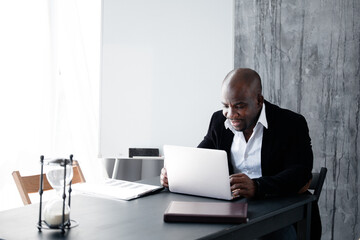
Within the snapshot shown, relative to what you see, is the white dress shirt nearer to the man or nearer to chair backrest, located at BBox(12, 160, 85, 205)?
the man

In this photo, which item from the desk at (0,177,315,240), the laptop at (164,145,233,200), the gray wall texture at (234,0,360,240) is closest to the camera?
the desk at (0,177,315,240)

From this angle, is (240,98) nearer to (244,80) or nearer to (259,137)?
(244,80)

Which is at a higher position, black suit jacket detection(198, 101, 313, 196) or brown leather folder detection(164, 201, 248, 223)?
black suit jacket detection(198, 101, 313, 196)

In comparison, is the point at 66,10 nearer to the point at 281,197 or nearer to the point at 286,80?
the point at 286,80

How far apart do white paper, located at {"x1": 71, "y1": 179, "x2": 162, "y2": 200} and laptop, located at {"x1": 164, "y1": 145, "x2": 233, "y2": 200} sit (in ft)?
0.44

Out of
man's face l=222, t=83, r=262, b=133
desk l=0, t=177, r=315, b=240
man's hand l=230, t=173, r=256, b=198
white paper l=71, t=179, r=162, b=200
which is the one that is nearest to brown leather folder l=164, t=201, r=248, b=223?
desk l=0, t=177, r=315, b=240

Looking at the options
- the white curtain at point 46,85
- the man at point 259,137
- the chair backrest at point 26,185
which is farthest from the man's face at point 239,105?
the white curtain at point 46,85

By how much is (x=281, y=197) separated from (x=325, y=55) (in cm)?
151

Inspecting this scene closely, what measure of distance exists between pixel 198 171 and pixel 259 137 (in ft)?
1.72

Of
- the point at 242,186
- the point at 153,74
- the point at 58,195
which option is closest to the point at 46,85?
the point at 153,74

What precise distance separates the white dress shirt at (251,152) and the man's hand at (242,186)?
0.38m

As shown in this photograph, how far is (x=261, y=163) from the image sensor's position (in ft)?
7.56

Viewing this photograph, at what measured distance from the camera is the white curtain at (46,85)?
3760 millimetres

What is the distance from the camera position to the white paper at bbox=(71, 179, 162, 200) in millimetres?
1992
